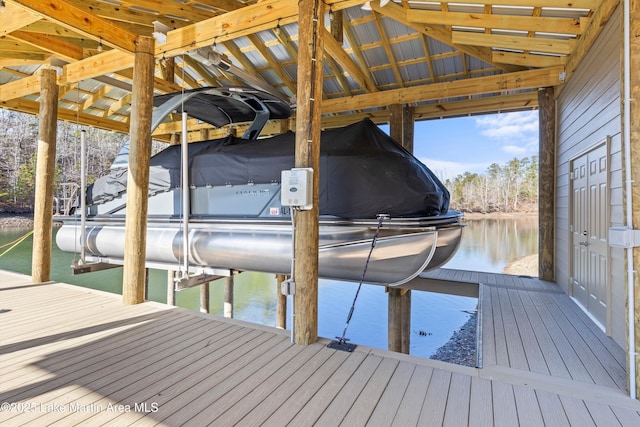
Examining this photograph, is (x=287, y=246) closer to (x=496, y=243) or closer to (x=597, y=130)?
(x=597, y=130)

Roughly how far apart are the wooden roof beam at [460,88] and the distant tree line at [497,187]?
57.3 ft

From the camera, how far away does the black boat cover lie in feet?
9.77

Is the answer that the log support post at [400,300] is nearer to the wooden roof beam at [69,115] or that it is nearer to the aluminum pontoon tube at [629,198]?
the aluminum pontoon tube at [629,198]

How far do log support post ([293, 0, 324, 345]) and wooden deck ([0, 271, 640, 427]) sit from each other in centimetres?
23

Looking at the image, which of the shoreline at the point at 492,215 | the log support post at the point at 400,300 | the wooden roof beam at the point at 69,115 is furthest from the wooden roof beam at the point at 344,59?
the shoreline at the point at 492,215

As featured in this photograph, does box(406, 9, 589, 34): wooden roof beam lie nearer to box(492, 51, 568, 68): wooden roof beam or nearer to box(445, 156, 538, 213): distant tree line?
box(492, 51, 568, 68): wooden roof beam

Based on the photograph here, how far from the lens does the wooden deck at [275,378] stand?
62.9 inches

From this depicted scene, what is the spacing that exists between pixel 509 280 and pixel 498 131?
2348 centimetres

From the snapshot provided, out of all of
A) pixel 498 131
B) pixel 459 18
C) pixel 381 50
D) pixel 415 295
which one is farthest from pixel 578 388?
pixel 498 131

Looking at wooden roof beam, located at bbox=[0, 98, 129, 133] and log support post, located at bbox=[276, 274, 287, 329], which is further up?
wooden roof beam, located at bbox=[0, 98, 129, 133]

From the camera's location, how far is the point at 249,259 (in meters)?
3.51

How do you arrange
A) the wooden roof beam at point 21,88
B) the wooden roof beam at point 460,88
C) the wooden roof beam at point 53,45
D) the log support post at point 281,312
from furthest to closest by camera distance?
the log support post at point 281,312 → the wooden roof beam at point 21,88 → the wooden roof beam at point 460,88 → the wooden roof beam at point 53,45

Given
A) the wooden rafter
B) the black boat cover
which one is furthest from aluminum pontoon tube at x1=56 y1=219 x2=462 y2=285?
the wooden rafter

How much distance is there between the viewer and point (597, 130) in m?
2.97
